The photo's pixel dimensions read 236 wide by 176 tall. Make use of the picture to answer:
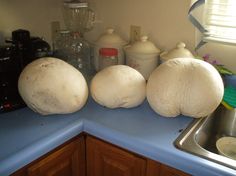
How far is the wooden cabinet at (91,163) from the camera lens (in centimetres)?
78

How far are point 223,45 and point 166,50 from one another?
26 cm

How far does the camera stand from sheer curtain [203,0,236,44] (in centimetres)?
105

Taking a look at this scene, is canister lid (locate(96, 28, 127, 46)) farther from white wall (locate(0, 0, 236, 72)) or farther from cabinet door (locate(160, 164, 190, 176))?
cabinet door (locate(160, 164, 190, 176))

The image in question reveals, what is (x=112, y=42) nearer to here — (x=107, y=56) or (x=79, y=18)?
(x=107, y=56)

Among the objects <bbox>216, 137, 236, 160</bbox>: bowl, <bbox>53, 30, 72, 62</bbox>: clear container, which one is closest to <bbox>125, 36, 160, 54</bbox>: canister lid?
<bbox>53, 30, 72, 62</bbox>: clear container

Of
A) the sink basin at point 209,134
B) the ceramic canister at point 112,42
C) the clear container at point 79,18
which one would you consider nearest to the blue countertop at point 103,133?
the sink basin at point 209,134

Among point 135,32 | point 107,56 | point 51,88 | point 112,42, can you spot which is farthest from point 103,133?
point 135,32

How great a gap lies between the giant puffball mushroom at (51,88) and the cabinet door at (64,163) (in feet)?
0.41

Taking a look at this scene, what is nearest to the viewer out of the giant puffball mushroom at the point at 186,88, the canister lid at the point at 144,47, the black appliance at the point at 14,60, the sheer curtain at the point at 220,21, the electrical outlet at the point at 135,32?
the giant puffball mushroom at the point at 186,88

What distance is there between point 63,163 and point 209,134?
1.86 feet

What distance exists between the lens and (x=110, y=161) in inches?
35.2

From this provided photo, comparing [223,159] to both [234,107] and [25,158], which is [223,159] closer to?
[234,107]

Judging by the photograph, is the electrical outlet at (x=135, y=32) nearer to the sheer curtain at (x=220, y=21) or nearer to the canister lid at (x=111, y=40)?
the canister lid at (x=111, y=40)

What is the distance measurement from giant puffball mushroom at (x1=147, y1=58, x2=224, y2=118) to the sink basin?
0.06 meters
